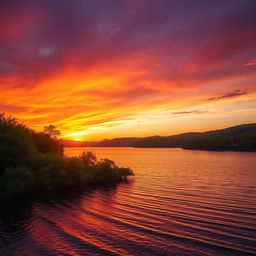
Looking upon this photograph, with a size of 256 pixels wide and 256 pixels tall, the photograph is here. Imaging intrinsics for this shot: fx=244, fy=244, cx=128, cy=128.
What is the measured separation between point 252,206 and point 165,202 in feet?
41.1

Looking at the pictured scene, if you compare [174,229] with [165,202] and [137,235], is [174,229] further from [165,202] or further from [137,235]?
[165,202]

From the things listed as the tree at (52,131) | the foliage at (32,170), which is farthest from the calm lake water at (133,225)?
the tree at (52,131)

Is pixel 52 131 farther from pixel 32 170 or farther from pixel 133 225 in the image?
pixel 133 225

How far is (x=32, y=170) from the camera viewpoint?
51844 mm

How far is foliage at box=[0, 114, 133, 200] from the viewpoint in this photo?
1788 inches

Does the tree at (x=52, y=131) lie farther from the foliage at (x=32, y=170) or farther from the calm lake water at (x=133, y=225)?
the calm lake water at (x=133, y=225)

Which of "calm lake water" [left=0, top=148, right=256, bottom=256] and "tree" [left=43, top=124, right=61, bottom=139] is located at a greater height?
"tree" [left=43, top=124, right=61, bottom=139]

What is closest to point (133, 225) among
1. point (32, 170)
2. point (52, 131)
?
point (32, 170)

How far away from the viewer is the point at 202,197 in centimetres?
4200

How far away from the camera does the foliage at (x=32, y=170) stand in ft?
149

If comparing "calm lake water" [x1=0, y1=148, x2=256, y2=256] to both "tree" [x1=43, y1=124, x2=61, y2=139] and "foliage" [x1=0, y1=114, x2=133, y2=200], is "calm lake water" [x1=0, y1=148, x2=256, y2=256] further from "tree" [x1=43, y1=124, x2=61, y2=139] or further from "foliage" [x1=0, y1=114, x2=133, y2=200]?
"tree" [x1=43, y1=124, x2=61, y2=139]

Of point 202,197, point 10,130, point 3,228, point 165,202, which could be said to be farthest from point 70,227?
point 10,130

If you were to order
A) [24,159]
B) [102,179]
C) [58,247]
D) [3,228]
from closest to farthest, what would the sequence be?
[58,247]
[3,228]
[24,159]
[102,179]

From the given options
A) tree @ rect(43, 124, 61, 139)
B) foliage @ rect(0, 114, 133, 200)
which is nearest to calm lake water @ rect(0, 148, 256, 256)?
foliage @ rect(0, 114, 133, 200)
